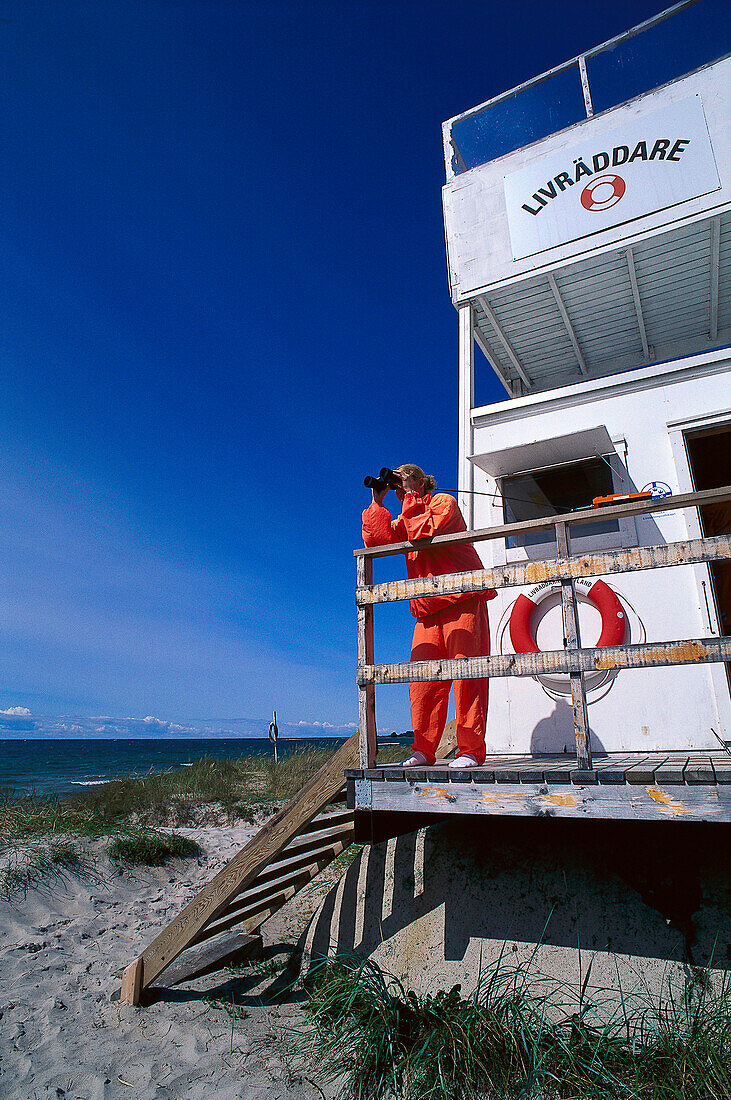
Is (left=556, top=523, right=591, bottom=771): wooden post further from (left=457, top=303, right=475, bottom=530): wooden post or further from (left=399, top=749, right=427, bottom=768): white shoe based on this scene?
(left=457, top=303, right=475, bottom=530): wooden post

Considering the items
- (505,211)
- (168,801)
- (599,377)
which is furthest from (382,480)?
(168,801)

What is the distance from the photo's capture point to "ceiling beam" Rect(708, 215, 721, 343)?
5249 millimetres

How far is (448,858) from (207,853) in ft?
14.6

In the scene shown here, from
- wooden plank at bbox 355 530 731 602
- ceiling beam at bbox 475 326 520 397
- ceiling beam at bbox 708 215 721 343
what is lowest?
wooden plank at bbox 355 530 731 602

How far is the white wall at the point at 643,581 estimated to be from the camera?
4.45 m

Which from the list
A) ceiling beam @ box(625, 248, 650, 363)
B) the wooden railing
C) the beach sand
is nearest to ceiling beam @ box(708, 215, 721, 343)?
ceiling beam @ box(625, 248, 650, 363)

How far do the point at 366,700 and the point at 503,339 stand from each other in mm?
4732

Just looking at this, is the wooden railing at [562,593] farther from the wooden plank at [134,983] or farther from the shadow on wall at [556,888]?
the wooden plank at [134,983]

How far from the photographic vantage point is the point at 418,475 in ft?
13.6

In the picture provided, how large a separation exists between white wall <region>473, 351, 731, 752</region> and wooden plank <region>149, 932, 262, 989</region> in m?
2.39

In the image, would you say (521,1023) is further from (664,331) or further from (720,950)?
(664,331)

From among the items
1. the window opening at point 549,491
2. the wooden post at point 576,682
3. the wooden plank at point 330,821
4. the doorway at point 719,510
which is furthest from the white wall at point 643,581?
the wooden post at point 576,682

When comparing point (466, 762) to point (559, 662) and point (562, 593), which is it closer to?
point (559, 662)

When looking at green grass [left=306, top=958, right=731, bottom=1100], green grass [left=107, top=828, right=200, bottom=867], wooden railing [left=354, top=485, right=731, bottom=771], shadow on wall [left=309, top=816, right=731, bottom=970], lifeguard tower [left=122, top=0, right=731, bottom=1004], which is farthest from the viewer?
green grass [left=107, top=828, right=200, bottom=867]
